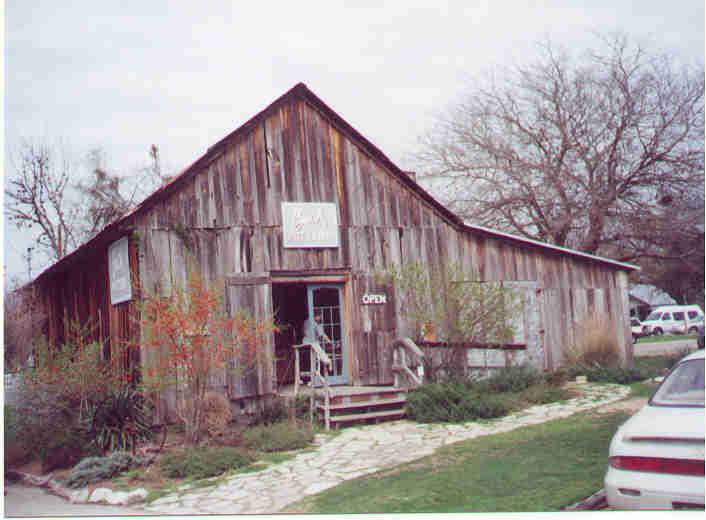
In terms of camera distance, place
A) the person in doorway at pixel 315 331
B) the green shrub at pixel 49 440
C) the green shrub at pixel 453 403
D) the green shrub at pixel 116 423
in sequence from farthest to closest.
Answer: the person in doorway at pixel 315 331
the green shrub at pixel 453 403
the green shrub at pixel 116 423
the green shrub at pixel 49 440

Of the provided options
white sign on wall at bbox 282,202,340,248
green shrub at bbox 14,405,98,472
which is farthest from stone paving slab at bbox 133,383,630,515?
white sign on wall at bbox 282,202,340,248

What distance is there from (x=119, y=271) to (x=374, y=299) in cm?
470

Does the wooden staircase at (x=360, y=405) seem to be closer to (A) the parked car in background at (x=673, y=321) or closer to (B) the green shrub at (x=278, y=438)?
(B) the green shrub at (x=278, y=438)

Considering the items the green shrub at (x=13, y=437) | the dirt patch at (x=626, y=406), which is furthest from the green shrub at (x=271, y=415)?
the dirt patch at (x=626, y=406)

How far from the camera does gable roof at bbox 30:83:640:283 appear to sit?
440 inches

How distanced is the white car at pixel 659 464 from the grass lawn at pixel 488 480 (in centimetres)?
117

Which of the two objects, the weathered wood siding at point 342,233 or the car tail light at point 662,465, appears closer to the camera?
the car tail light at point 662,465

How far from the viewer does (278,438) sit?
9.60 meters

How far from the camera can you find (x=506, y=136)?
982 inches

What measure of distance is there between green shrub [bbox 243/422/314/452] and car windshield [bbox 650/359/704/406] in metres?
5.18

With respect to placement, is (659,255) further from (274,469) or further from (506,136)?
(274,469)

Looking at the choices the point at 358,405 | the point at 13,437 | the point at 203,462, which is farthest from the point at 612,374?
the point at 13,437

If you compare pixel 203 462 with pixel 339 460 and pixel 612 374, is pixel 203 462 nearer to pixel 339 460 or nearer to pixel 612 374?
pixel 339 460

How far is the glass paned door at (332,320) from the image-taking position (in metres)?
13.1
